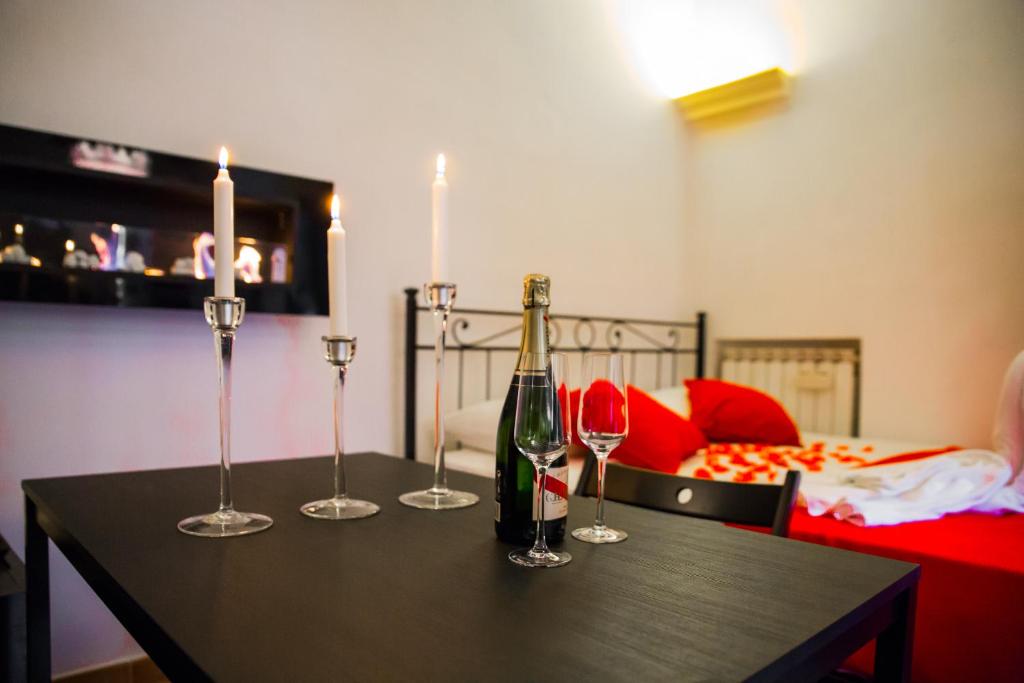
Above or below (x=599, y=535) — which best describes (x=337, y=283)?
above

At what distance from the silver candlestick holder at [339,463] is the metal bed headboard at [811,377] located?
2.71 meters

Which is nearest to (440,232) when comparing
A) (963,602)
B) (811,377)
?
(963,602)

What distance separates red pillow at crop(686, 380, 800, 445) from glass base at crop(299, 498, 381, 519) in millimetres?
Answer: 2059

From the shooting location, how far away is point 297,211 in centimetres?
194

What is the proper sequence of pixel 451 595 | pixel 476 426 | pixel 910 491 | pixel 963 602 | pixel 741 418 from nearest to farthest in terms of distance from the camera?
1. pixel 451 595
2. pixel 963 602
3. pixel 910 491
4. pixel 476 426
5. pixel 741 418

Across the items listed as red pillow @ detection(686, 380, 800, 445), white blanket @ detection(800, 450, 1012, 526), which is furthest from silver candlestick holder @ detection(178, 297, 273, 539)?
red pillow @ detection(686, 380, 800, 445)

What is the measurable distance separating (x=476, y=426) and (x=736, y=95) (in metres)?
2.24

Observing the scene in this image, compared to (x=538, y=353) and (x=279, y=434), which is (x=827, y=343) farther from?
(x=538, y=353)

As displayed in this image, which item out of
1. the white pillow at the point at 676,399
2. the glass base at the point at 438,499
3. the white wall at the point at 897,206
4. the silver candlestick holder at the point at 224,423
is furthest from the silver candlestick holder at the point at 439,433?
the white wall at the point at 897,206

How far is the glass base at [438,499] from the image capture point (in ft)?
3.05

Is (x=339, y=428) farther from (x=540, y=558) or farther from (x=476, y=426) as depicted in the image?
(x=476, y=426)

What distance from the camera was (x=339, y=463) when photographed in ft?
3.02

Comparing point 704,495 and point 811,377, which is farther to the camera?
point 811,377

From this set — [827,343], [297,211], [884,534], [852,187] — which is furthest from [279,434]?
[852,187]
